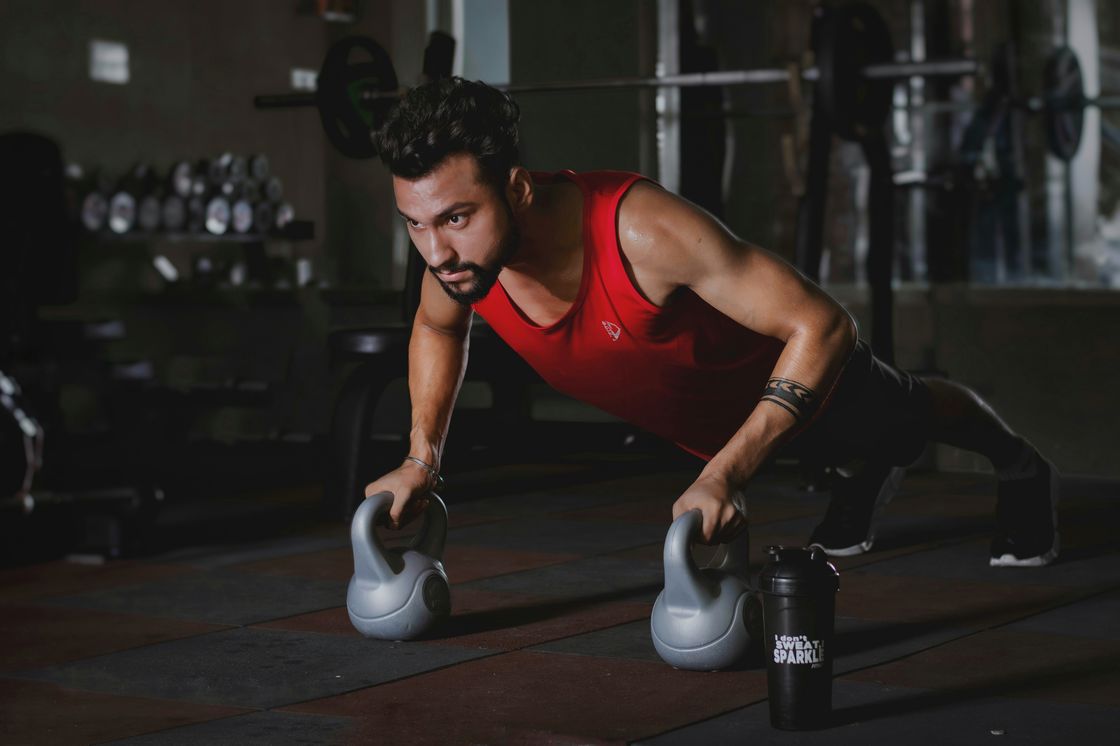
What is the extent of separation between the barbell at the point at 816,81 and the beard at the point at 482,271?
135 cm

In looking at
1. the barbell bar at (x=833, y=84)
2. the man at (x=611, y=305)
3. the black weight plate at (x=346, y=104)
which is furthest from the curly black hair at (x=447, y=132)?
the black weight plate at (x=346, y=104)

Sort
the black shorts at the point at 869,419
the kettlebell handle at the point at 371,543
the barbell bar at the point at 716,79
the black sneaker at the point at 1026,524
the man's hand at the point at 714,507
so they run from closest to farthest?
the man's hand at the point at 714,507 < the kettlebell handle at the point at 371,543 < the black shorts at the point at 869,419 < the black sneaker at the point at 1026,524 < the barbell bar at the point at 716,79

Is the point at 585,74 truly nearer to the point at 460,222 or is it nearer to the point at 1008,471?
the point at 1008,471

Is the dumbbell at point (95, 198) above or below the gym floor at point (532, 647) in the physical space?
above

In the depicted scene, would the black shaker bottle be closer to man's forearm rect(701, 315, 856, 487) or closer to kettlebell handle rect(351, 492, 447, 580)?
man's forearm rect(701, 315, 856, 487)

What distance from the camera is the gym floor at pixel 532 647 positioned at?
67.4 inches

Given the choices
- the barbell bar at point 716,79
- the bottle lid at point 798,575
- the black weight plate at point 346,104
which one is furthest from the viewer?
the black weight plate at point 346,104

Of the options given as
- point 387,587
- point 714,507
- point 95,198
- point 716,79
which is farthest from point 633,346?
point 95,198

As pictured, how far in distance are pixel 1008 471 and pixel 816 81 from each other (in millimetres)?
1342

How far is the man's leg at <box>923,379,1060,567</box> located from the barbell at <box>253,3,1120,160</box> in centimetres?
120

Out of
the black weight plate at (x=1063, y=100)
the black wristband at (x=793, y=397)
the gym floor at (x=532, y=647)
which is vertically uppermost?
the black weight plate at (x=1063, y=100)

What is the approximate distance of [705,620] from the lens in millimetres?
1899

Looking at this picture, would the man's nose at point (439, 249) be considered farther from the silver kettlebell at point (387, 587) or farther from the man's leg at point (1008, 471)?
the man's leg at point (1008, 471)

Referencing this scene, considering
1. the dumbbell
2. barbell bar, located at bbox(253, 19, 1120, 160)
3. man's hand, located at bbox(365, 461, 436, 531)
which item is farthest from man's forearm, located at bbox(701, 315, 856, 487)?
the dumbbell
